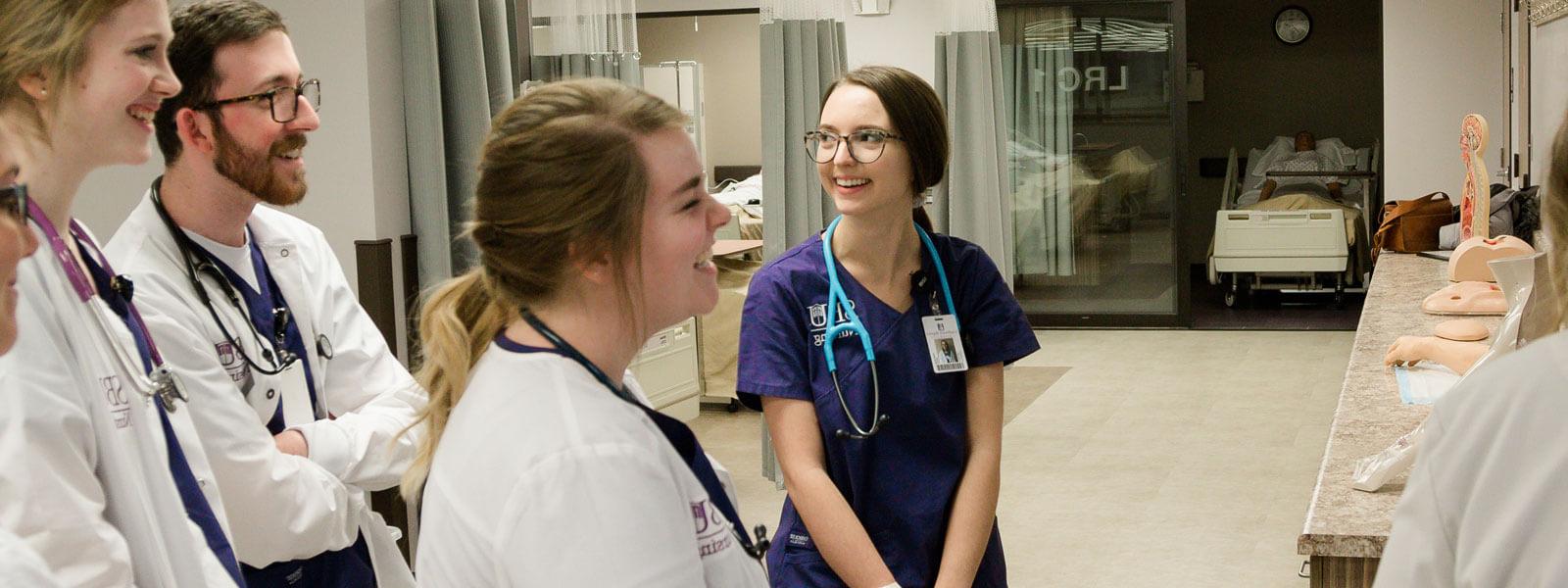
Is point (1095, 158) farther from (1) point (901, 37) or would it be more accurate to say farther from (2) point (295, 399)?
(2) point (295, 399)

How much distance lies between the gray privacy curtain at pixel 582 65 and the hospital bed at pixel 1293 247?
6495mm

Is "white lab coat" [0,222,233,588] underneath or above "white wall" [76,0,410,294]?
underneath

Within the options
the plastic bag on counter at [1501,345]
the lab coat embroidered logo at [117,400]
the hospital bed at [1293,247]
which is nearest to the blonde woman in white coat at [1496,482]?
the plastic bag on counter at [1501,345]

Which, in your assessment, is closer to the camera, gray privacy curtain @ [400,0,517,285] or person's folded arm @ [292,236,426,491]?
person's folded arm @ [292,236,426,491]

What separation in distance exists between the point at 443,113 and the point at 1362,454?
2490mm

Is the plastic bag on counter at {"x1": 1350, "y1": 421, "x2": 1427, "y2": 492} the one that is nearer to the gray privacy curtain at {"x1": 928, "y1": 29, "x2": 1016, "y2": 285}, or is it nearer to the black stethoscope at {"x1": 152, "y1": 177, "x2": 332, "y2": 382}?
the black stethoscope at {"x1": 152, "y1": 177, "x2": 332, "y2": 382}

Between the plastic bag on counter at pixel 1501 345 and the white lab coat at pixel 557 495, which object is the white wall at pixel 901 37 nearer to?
the plastic bag on counter at pixel 1501 345

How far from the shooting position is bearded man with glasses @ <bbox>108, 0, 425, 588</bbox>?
2037 millimetres

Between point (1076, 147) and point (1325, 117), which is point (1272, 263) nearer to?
point (1076, 147)

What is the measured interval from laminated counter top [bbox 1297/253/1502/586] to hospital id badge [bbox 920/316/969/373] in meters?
0.55

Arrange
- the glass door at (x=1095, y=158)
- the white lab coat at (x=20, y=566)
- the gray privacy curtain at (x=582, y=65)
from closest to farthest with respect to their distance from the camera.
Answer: the white lab coat at (x=20, y=566) → the gray privacy curtain at (x=582, y=65) → the glass door at (x=1095, y=158)

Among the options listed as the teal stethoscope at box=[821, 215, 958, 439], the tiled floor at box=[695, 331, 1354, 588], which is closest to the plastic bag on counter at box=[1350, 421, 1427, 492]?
the teal stethoscope at box=[821, 215, 958, 439]

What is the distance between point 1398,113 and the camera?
8938 mm

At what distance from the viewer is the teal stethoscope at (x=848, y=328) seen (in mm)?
2086
